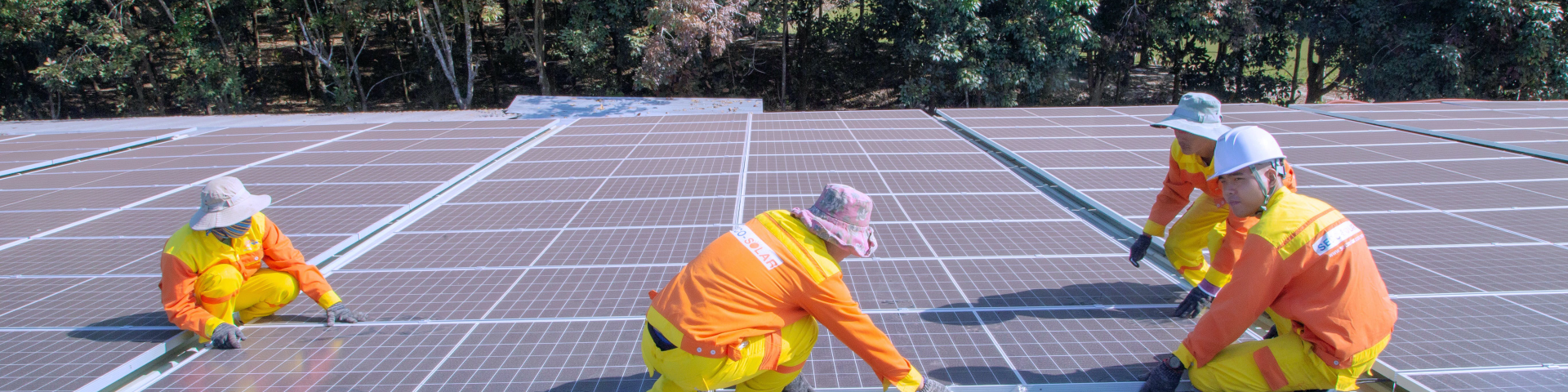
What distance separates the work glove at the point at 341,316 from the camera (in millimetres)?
3615

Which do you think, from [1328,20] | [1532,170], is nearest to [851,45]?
[1328,20]

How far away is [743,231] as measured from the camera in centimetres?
262

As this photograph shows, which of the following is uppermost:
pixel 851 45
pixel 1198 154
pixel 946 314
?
pixel 851 45

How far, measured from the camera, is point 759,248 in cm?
254

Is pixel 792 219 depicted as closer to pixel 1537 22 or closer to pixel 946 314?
pixel 946 314

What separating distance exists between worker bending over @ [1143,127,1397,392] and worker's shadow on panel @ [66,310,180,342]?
449 cm

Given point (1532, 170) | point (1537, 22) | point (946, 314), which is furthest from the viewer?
point (1537, 22)

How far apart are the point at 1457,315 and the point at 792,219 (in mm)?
3202

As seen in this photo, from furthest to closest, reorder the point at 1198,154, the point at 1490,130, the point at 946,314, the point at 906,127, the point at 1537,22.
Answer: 1. the point at 1537,22
2. the point at 906,127
3. the point at 1490,130
4. the point at 1198,154
5. the point at 946,314

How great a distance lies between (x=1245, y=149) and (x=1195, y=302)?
1064mm

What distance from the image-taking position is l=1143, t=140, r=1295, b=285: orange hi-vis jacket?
11.7 feet

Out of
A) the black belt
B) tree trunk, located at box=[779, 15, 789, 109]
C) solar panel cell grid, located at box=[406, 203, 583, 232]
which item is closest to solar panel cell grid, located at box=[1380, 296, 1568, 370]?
the black belt

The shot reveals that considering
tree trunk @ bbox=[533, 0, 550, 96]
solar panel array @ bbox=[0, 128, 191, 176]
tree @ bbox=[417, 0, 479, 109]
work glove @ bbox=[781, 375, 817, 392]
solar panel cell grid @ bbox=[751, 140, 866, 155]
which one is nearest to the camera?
work glove @ bbox=[781, 375, 817, 392]

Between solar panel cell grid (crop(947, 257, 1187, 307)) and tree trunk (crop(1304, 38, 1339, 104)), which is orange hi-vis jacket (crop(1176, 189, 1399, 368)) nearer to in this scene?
solar panel cell grid (crop(947, 257, 1187, 307))
